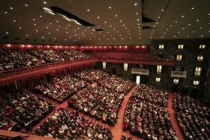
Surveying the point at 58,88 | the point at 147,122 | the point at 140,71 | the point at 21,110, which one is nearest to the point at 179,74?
the point at 140,71

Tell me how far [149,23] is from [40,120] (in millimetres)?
14573

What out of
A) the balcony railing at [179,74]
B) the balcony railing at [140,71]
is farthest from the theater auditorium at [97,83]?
the balcony railing at [140,71]

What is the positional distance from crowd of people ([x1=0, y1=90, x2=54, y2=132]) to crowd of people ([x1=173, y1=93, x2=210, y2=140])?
11608 millimetres

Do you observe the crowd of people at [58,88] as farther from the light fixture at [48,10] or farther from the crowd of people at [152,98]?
the light fixture at [48,10]

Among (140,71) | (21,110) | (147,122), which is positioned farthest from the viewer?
(140,71)

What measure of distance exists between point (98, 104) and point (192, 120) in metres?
9.35

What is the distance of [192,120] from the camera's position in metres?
14.6

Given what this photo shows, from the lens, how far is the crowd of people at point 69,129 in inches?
377

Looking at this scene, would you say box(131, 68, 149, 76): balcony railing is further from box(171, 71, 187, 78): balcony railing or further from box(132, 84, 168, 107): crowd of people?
box(132, 84, 168, 107): crowd of people

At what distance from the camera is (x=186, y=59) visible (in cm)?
2514

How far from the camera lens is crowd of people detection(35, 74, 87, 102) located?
50.2ft

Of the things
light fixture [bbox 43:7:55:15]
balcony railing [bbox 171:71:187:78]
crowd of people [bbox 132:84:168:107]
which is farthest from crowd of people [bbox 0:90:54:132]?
balcony railing [bbox 171:71:187:78]

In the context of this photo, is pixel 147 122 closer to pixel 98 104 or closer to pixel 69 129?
pixel 98 104

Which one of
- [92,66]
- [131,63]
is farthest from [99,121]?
[92,66]
